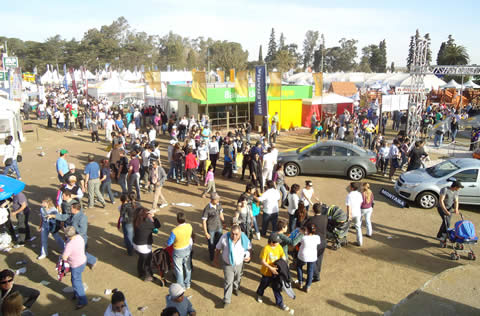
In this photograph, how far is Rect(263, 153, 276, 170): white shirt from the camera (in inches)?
406

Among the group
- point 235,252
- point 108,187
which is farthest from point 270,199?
point 108,187

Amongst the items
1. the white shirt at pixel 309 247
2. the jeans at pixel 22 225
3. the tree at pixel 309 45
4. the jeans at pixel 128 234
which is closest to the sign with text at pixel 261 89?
the jeans at pixel 128 234

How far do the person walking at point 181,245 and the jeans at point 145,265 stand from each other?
69 cm

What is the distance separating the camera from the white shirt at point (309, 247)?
5.70m

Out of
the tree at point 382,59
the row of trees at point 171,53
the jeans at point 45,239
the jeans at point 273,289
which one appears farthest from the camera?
the tree at point 382,59

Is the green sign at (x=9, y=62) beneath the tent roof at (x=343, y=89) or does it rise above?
above

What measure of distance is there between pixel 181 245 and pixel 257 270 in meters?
1.86

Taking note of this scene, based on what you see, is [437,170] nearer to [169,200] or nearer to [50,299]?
[169,200]

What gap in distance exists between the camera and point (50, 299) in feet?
19.2

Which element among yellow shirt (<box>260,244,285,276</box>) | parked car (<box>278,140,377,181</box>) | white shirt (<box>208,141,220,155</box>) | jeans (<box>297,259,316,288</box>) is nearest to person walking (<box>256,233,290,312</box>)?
yellow shirt (<box>260,244,285,276</box>)

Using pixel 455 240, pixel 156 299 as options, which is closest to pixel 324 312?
pixel 156 299

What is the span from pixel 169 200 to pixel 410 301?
6.97m

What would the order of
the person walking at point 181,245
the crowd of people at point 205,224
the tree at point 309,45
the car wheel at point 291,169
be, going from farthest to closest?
the tree at point 309,45 < the car wheel at point 291,169 < the person walking at point 181,245 < the crowd of people at point 205,224

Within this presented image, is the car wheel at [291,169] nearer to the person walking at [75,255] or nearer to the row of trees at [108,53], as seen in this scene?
the person walking at [75,255]
